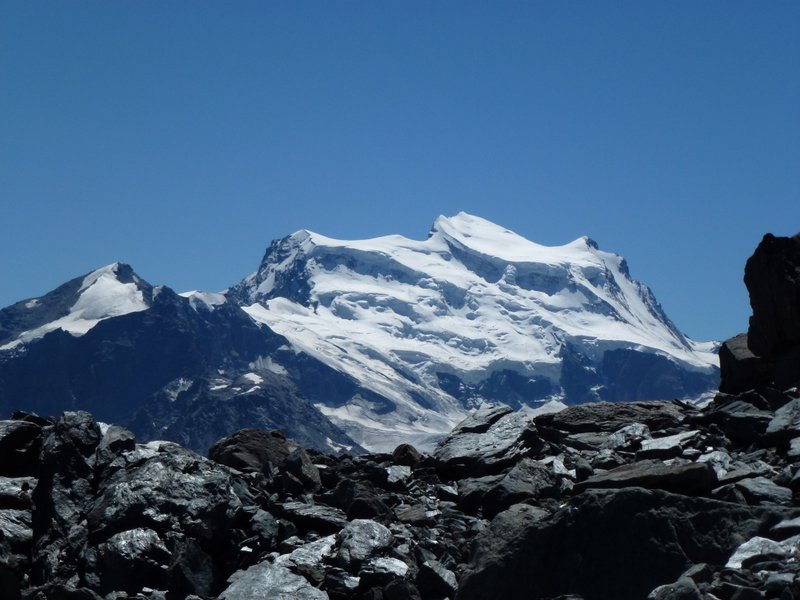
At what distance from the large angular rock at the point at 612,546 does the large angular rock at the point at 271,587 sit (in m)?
3.44

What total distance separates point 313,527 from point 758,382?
18518 mm

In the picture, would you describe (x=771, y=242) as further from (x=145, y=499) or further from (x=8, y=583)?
(x=8, y=583)

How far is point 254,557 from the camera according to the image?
1054 inches

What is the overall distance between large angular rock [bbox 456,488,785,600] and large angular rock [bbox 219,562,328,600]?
3442 mm

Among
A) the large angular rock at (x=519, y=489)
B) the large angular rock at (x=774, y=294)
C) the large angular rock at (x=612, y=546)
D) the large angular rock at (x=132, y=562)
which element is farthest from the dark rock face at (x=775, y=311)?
the large angular rock at (x=132, y=562)

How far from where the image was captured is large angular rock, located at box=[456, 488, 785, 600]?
841 inches

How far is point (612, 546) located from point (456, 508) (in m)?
8.66

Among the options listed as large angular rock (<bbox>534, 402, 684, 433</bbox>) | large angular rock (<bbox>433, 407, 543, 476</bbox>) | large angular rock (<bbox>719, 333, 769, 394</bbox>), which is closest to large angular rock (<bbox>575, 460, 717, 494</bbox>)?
large angular rock (<bbox>433, 407, 543, 476</bbox>)

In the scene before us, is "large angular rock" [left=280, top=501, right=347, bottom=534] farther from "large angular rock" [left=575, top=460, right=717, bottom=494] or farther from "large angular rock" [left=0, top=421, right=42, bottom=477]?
"large angular rock" [left=0, top=421, right=42, bottom=477]

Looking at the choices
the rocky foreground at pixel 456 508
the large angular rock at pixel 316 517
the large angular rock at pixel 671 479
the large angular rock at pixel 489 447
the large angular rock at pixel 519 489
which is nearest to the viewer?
the rocky foreground at pixel 456 508

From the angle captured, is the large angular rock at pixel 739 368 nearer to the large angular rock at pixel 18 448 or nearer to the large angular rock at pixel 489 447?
the large angular rock at pixel 489 447

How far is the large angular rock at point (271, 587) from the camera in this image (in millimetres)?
23844

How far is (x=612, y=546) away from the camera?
21719 mm

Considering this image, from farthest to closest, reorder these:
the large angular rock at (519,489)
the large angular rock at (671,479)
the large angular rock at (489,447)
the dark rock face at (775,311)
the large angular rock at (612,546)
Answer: the dark rock face at (775,311) < the large angular rock at (489,447) < the large angular rock at (519,489) < the large angular rock at (671,479) < the large angular rock at (612,546)
